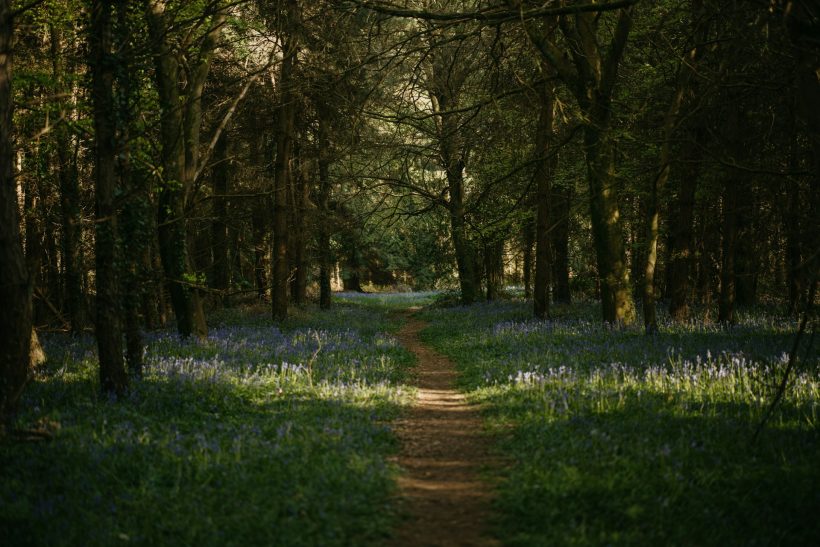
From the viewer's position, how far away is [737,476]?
5.22 meters

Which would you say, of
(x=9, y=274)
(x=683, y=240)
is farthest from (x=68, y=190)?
(x=683, y=240)

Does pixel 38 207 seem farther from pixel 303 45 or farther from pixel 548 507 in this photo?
pixel 548 507

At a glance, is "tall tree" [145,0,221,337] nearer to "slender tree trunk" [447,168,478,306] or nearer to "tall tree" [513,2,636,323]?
"tall tree" [513,2,636,323]

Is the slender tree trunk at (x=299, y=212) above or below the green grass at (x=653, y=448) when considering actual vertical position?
above

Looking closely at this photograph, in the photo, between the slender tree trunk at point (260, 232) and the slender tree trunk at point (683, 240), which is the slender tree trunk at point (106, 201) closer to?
the slender tree trunk at point (683, 240)

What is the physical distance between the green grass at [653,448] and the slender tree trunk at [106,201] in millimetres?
5152

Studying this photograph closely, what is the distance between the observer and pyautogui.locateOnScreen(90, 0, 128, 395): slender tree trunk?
7.54 metres

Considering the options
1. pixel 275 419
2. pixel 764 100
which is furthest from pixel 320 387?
pixel 764 100

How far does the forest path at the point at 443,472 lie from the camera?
15.6 ft

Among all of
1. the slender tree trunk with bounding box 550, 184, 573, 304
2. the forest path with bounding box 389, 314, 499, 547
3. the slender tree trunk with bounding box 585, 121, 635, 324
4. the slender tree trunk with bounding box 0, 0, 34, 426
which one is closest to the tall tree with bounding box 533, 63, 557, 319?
the slender tree trunk with bounding box 585, 121, 635, 324

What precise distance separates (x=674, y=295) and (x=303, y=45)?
1313 cm

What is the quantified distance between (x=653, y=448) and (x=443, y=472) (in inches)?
84.9

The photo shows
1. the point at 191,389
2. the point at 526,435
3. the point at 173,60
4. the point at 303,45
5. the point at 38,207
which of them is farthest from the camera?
the point at 303,45

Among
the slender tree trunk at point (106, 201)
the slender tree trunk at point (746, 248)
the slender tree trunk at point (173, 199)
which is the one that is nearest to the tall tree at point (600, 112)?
the slender tree trunk at point (746, 248)
